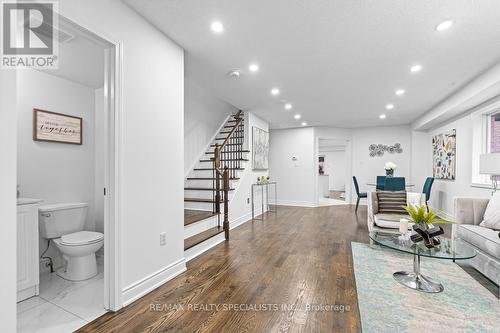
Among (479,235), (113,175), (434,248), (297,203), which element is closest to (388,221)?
(479,235)

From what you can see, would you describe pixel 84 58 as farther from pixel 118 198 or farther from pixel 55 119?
pixel 118 198

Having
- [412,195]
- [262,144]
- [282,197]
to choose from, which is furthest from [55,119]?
[282,197]

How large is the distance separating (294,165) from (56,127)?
19.3 ft

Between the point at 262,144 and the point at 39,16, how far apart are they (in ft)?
15.9

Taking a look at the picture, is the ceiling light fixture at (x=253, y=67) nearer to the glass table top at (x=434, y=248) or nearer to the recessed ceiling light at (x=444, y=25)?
the recessed ceiling light at (x=444, y=25)

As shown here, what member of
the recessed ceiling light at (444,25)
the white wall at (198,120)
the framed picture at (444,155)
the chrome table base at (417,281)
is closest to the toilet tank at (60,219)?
the white wall at (198,120)

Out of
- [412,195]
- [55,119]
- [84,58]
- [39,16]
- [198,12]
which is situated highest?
[198,12]

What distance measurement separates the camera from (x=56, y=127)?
109 inches

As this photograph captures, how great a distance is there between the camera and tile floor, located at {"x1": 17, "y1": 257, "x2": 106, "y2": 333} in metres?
1.67

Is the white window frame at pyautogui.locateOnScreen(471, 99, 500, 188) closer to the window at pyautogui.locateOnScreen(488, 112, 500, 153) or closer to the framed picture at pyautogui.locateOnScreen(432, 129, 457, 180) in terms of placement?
the window at pyautogui.locateOnScreen(488, 112, 500, 153)

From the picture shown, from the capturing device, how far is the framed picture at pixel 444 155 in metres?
4.99

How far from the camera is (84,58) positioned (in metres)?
2.44

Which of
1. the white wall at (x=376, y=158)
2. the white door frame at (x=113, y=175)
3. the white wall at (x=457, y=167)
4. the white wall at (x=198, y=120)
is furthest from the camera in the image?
the white wall at (x=376, y=158)

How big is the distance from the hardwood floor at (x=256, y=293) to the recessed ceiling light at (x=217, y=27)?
2546 mm
